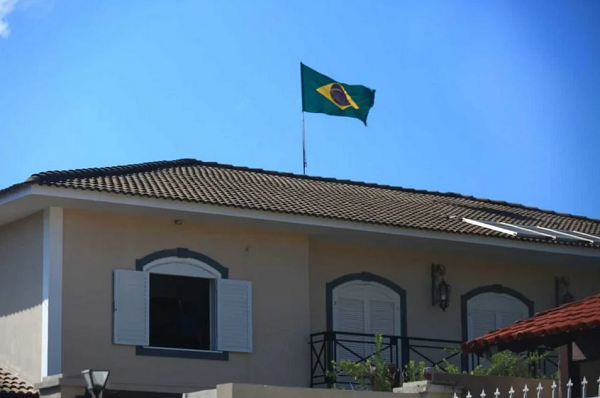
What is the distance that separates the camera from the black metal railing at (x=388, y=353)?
21.3 metres

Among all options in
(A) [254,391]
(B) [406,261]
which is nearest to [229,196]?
(B) [406,261]

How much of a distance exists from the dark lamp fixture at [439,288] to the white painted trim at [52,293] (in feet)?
24.1

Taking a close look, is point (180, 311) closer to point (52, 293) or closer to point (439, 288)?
point (52, 293)

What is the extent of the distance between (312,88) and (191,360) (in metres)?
7.99

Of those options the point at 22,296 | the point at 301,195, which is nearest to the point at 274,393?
the point at 22,296

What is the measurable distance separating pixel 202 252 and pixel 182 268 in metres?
0.46

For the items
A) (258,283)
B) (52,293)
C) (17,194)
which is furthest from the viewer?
(258,283)

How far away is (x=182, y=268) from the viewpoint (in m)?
20.6

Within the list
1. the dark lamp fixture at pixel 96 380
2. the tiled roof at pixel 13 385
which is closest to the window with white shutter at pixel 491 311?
the tiled roof at pixel 13 385

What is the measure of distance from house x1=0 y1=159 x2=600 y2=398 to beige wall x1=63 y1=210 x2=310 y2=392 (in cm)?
2

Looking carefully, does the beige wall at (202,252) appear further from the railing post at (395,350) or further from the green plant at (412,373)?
the green plant at (412,373)

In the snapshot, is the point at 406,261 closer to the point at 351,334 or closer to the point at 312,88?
the point at 351,334

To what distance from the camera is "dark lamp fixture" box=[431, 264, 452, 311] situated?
76.2 feet

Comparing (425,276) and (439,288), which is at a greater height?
(425,276)
